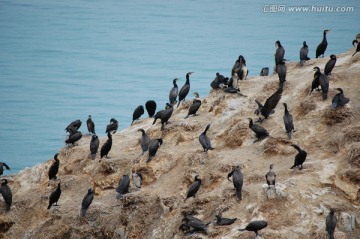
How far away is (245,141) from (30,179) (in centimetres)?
815

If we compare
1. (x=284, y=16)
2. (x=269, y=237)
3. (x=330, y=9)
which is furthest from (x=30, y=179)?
(x=284, y=16)

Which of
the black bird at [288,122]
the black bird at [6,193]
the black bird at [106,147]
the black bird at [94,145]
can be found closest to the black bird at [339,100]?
the black bird at [288,122]

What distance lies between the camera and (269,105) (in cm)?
1950

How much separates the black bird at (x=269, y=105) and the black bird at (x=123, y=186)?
4535 mm

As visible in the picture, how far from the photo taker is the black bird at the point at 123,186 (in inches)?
754

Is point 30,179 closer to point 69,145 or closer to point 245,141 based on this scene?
point 69,145

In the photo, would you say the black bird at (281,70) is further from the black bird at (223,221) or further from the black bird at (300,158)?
the black bird at (223,221)

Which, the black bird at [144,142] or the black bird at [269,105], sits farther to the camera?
the black bird at [144,142]

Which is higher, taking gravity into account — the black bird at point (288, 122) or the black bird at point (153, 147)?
the black bird at point (288, 122)

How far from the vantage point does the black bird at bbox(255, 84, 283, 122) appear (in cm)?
1919

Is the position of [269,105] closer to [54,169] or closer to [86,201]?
[86,201]

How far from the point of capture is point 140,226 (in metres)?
18.5

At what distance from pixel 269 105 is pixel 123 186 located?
5.04 metres

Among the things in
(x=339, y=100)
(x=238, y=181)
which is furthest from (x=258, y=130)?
(x=238, y=181)
